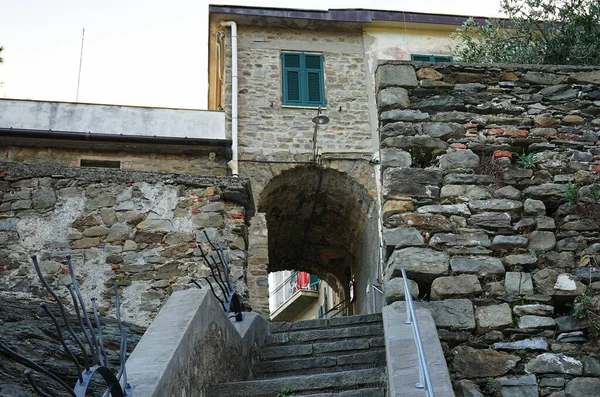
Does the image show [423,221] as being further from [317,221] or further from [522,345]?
[317,221]

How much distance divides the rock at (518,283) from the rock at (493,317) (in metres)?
0.14

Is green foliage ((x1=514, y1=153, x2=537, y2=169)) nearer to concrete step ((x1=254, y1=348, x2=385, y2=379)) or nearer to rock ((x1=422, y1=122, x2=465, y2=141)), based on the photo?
rock ((x1=422, y1=122, x2=465, y2=141))

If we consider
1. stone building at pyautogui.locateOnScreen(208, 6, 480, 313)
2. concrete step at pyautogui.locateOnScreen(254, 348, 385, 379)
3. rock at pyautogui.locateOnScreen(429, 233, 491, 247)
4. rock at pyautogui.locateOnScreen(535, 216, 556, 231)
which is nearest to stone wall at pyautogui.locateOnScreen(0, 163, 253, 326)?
concrete step at pyautogui.locateOnScreen(254, 348, 385, 379)

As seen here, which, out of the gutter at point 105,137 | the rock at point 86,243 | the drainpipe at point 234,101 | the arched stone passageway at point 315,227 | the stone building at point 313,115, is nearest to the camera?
the rock at point 86,243

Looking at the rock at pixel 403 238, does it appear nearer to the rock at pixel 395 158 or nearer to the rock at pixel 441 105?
the rock at pixel 395 158

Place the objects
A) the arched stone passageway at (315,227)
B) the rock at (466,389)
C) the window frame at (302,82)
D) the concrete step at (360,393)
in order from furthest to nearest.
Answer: the window frame at (302,82) → the arched stone passageway at (315,227) → the concrete step at (360,393) → the rock at (466,389)

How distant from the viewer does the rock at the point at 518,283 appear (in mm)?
5449

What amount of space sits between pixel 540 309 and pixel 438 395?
5.34 feet

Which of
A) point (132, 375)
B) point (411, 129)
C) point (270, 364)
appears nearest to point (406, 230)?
point (411, 129)

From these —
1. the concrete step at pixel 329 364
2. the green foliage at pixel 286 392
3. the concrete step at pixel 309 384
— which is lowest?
the green foliage at pixel 286 392

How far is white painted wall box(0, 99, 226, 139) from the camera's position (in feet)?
45.8

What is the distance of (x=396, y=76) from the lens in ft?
20.8

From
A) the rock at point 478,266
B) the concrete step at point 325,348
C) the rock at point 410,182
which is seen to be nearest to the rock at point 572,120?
the rock at point 410,182

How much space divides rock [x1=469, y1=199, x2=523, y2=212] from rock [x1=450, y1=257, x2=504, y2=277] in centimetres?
42
